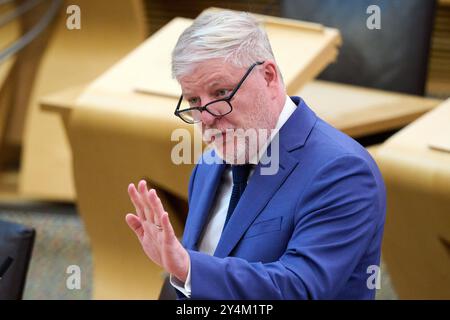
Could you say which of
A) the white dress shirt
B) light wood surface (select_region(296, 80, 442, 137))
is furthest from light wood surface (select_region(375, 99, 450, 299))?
the white dress shirt

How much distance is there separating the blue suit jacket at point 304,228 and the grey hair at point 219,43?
0.50 feet

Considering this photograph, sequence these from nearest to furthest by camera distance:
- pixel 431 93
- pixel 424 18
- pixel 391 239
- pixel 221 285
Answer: pixel 221 285
pixel 391 239
pixel 424 18
pixel 431 93

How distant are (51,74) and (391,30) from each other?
1393 mm

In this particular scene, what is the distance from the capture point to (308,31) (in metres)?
2.97

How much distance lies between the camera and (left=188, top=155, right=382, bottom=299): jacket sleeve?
52.2 inches

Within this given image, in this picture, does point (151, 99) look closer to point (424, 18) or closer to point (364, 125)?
point (364, 125)

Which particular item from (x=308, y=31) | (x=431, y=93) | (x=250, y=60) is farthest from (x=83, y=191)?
(x=431, y=93)

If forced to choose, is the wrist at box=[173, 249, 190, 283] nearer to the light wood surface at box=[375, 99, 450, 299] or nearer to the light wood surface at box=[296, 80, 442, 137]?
the light wood surface at box=[375, 99, 450, 299]

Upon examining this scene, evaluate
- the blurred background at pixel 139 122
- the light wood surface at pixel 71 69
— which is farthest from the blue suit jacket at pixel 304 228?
the light wood surface at pixel 71 69

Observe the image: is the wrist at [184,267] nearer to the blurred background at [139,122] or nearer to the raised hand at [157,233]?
the raised hand at [157,233]

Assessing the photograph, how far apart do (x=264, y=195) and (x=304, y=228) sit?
0.11 meters

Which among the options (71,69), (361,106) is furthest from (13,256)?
(71,69)

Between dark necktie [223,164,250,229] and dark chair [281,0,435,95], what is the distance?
6.56 feet

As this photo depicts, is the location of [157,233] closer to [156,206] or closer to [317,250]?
[156,206]
